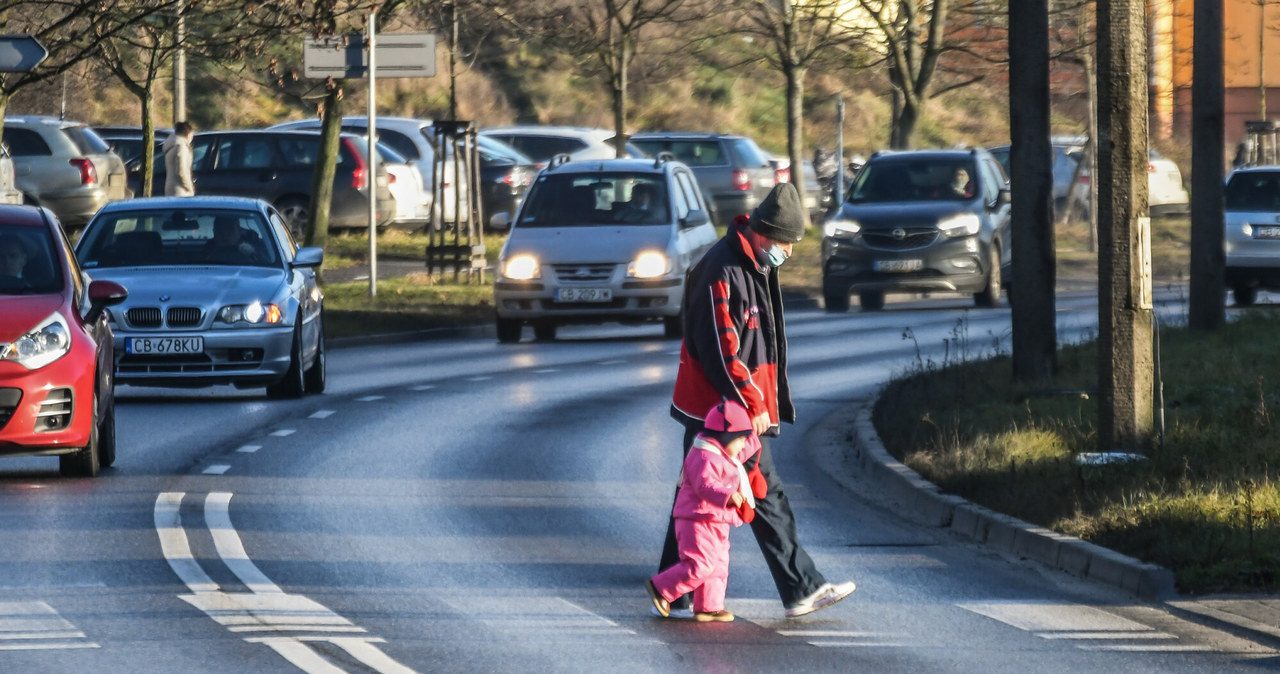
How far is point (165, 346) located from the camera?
15695 millimetres

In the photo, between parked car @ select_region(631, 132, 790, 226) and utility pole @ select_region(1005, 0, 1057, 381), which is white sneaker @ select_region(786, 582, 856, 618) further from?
parked car @ select_region(631, 132, 790, 226)

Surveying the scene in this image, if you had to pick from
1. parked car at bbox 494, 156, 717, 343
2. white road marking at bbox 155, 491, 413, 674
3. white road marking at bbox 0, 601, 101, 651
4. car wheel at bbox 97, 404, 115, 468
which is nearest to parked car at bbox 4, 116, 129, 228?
parked car at bbox 494, 156, 717, 343

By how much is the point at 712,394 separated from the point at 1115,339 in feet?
12.8

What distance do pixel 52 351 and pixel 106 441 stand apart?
926 millimetres

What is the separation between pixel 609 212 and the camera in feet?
74.1

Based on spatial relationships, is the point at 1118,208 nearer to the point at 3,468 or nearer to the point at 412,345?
the point at 3,468

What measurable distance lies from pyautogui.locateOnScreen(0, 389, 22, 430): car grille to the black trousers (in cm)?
473

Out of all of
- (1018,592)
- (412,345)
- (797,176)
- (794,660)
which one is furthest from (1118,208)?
(797,176)

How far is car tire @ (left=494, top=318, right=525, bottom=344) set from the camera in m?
22.4

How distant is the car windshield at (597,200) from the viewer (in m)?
22.5

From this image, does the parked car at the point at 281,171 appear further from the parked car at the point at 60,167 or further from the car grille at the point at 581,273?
the car grille at the point at 581,273

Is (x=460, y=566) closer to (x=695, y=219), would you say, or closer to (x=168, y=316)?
(x=168, y=316)

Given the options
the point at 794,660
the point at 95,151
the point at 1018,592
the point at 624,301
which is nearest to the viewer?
the point at 794,660

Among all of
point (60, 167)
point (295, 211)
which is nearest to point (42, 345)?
point (60, 167)
